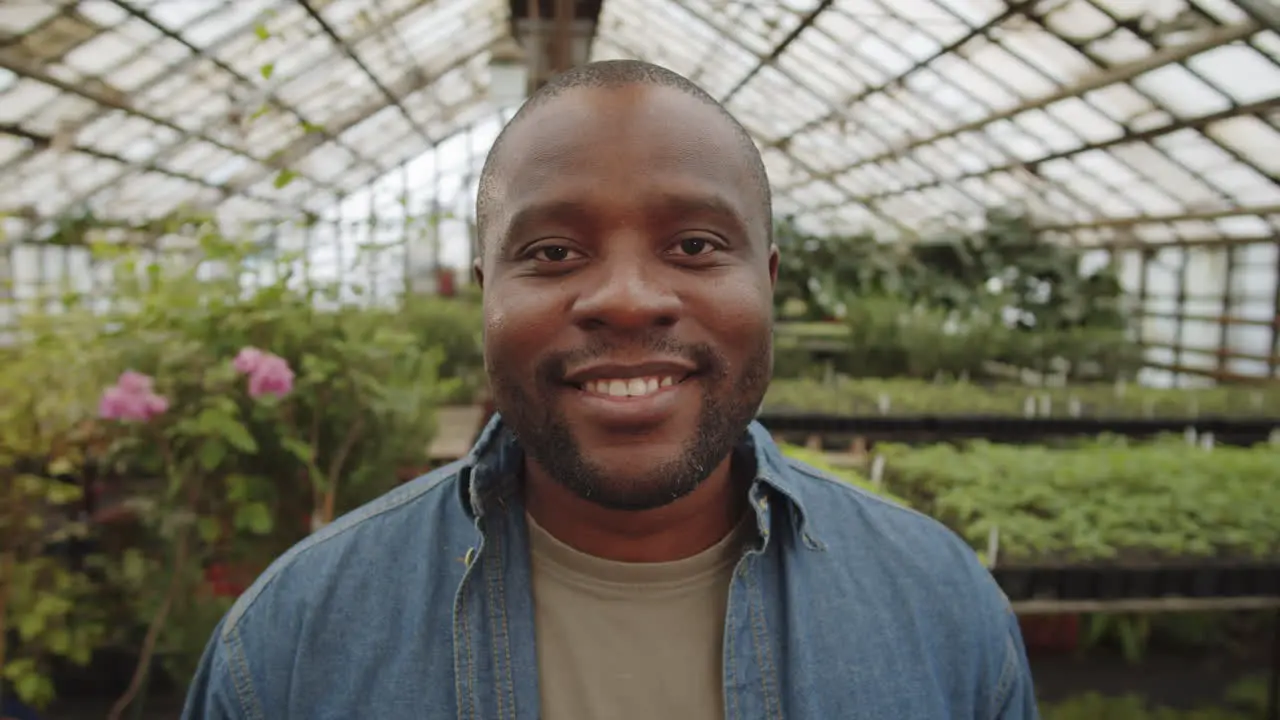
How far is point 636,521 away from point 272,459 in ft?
6.34

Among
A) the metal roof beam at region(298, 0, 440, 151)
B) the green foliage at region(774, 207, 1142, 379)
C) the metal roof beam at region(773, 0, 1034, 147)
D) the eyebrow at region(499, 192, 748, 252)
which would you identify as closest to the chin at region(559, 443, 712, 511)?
the eyebrow at region(499, 192, 748, 252)

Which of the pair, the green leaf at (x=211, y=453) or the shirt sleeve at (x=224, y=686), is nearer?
the shirt sleeve at (x=224, y=686)

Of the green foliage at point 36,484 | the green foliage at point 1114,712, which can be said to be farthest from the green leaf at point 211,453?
the green foliage at point 1114,712

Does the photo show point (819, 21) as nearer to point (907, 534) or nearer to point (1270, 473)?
point (1270, 473)

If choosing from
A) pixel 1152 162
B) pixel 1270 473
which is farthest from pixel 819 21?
Result: pixel 1270 473

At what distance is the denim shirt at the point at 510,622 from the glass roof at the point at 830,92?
3536 mm

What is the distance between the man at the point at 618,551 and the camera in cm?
89

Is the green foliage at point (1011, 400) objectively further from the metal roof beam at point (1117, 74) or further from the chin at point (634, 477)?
the chin at point (634, 477)

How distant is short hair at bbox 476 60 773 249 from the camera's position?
951 millimetres

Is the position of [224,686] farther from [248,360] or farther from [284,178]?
[284,178]

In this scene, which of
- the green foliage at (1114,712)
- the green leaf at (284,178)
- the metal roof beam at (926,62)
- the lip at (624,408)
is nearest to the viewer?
the lip at (624,408)

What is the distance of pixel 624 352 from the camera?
0.88 meters

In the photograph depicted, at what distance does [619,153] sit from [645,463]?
324mm

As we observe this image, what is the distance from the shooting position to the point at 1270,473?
3211 mm
